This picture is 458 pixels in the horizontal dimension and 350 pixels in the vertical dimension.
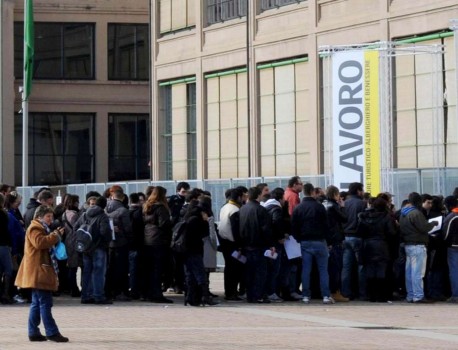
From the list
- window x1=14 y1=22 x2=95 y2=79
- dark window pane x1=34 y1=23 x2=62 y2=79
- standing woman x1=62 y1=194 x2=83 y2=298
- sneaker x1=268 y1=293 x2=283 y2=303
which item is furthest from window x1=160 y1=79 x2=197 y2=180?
sneaker x1=268 y1=293 x2=283 y2=303

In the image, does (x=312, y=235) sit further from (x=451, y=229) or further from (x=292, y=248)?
(x=451, y=229)

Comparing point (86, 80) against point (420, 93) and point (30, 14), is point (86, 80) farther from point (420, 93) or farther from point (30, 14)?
point (420, 93)

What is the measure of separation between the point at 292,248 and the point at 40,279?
7468mm

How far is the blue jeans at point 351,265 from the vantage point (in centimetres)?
2348

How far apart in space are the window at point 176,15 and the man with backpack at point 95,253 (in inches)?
836

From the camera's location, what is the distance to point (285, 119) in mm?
38625

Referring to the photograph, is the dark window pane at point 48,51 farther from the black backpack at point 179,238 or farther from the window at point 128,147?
the black backpack at point 179,238

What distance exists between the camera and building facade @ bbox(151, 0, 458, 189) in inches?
1292

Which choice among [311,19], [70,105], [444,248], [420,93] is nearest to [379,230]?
[444,248]

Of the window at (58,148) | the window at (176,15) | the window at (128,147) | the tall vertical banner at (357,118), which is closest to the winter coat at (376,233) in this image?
the tall vertical banner at (357,118)

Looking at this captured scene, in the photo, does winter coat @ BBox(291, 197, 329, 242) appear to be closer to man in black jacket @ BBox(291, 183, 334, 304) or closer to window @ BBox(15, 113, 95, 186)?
man in black jacket @ BBox(291, 183, 334, 304)

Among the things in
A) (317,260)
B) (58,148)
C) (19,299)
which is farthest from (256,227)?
(58,148)

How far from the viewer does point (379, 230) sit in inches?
909

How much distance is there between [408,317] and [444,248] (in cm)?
332
